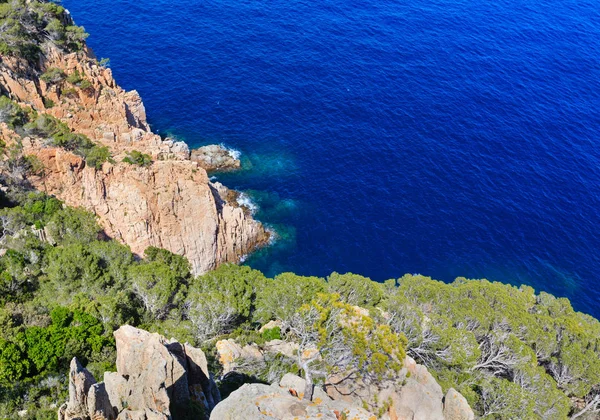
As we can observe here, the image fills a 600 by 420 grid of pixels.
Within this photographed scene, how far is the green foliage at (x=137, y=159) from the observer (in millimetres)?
62688

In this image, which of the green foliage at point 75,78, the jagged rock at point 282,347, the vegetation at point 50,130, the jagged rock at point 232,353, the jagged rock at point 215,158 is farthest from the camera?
the jagged rock at point 215,158

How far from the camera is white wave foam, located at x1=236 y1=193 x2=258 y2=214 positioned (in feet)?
266

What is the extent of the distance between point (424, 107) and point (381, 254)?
43.7 metres

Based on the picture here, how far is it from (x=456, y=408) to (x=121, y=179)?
48.2 m

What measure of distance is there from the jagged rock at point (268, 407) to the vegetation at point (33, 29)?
6011cm

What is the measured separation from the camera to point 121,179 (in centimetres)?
6222

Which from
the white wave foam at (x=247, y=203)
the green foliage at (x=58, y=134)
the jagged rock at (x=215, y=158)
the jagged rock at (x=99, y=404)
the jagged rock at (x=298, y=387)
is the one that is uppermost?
the jagged rock at (x=99, y=404)

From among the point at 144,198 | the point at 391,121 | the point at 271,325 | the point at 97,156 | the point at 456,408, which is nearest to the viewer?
the point at 456,408

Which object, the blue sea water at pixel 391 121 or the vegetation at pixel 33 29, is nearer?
the vegetation at pixel 33 29

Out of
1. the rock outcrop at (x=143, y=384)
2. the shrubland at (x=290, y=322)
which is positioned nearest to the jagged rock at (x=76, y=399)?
the rock outcrop at (x=143, y=384)

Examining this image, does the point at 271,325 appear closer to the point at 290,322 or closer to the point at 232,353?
the point at 290,322

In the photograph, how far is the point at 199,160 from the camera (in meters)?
88.0

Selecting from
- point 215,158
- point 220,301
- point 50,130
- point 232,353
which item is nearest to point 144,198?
point 50,130

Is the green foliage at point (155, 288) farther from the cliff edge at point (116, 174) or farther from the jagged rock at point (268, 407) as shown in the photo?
the jagged rock at point (268, 407)
